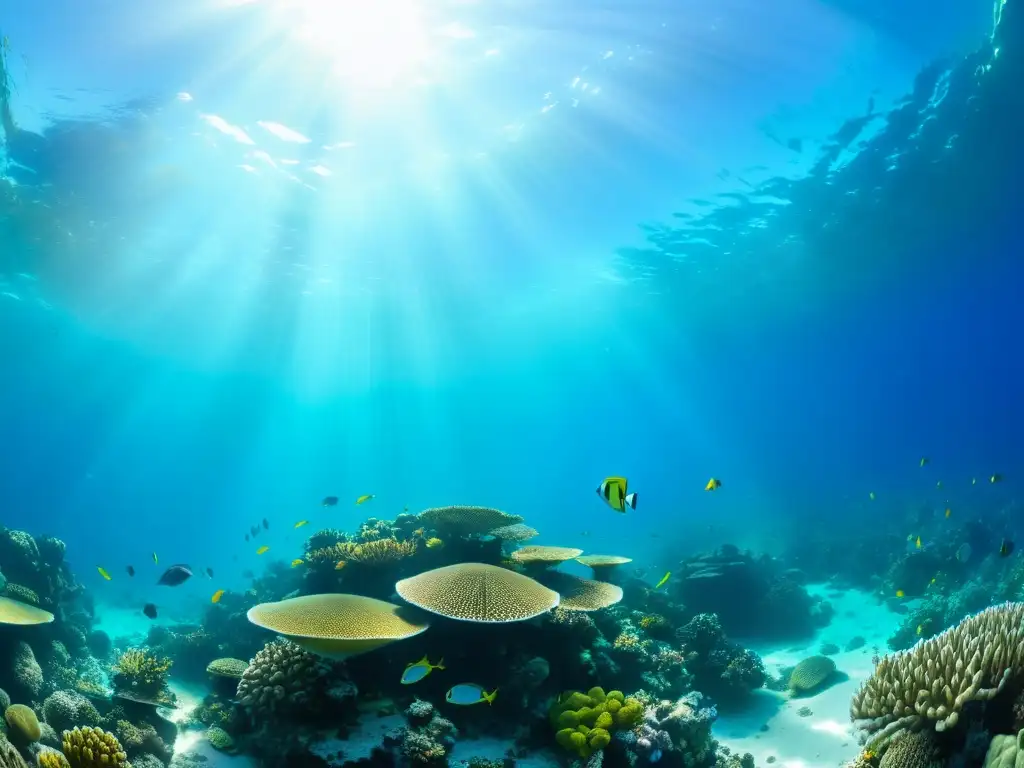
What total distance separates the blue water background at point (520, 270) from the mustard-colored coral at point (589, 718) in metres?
19.3

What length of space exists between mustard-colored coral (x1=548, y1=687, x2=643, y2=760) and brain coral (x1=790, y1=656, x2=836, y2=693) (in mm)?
6553

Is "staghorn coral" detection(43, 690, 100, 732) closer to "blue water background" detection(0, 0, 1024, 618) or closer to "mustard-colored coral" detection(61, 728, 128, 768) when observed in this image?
"mustard-colored coral" detection(61, 728, 128, 768)

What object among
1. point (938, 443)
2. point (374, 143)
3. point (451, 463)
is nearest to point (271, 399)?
point (374, 143)

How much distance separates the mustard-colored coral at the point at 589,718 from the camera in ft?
18.8

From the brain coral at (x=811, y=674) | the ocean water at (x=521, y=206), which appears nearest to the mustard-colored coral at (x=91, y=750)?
the ocean water at (x=521, y=206)

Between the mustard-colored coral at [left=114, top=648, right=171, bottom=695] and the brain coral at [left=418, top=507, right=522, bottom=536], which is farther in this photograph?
the brain coral at [left=418, top=507, right=522, bottom=536]

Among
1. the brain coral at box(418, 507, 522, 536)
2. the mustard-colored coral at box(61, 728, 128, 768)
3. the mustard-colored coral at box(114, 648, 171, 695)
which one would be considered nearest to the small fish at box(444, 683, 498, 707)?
the mustard-colored coral at box(61, 728, 128, 768)

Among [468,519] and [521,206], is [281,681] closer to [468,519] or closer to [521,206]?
[468,519]

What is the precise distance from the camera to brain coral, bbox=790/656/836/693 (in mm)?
10659

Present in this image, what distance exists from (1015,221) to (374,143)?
36305mm

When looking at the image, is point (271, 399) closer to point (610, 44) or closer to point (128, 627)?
point (128, 627)

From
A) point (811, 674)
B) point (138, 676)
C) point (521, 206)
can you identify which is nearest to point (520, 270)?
point (521, 206)

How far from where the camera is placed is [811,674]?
35.7ft

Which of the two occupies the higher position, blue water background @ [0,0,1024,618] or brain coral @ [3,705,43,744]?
blue water background @ [0,0,1024,618]
